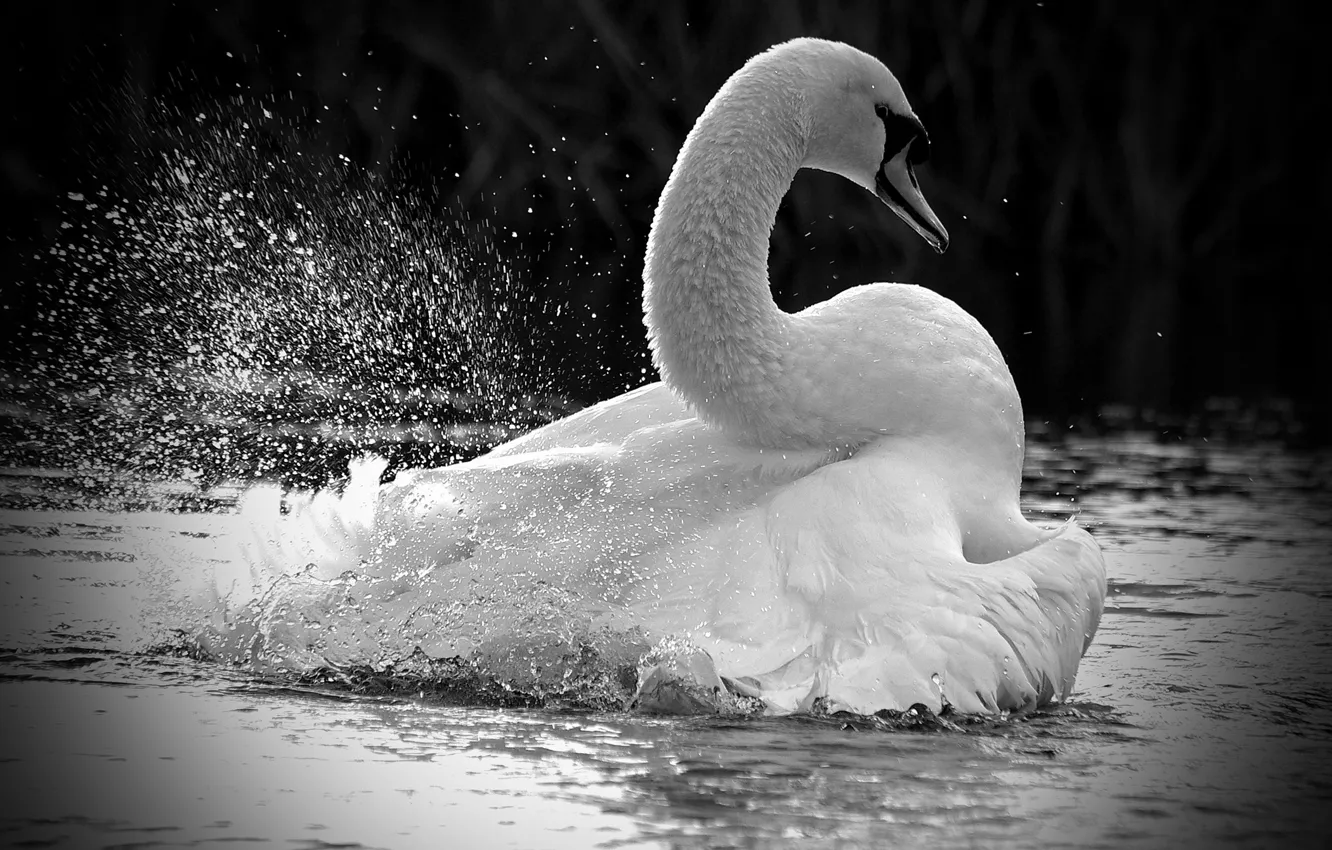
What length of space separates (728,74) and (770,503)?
21.8 meters

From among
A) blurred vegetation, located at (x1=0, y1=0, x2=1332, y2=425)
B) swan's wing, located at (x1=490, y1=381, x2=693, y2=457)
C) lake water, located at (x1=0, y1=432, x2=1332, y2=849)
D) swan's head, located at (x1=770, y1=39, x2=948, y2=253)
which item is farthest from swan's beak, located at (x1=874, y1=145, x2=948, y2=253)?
blurred vegetation, located at (x1=0, y1=0, x2=1332, y2=425)

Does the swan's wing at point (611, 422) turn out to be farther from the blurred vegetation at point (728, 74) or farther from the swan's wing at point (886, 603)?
the blurred vegetation at point (728, 74)

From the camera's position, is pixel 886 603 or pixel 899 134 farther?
pixel 899 134

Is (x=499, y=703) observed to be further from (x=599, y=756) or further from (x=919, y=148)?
(x=919, y=148)

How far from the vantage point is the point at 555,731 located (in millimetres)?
4250

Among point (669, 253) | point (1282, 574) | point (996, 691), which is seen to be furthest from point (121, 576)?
point (1282, 574)

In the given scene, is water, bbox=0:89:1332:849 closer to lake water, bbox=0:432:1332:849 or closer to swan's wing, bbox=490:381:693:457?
lake water, bbox=0:432:1332:849

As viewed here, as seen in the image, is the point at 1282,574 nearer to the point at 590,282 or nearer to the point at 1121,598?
the point at 1121,598

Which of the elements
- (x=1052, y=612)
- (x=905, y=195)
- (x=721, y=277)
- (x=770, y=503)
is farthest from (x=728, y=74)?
(x=1052, y=612)

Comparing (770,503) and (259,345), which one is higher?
(259,345)

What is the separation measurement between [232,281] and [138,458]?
3.48 meters

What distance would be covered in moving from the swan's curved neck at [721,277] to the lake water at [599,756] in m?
0.96

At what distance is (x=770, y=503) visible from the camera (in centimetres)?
473

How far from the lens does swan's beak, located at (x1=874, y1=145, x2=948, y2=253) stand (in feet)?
18.6
